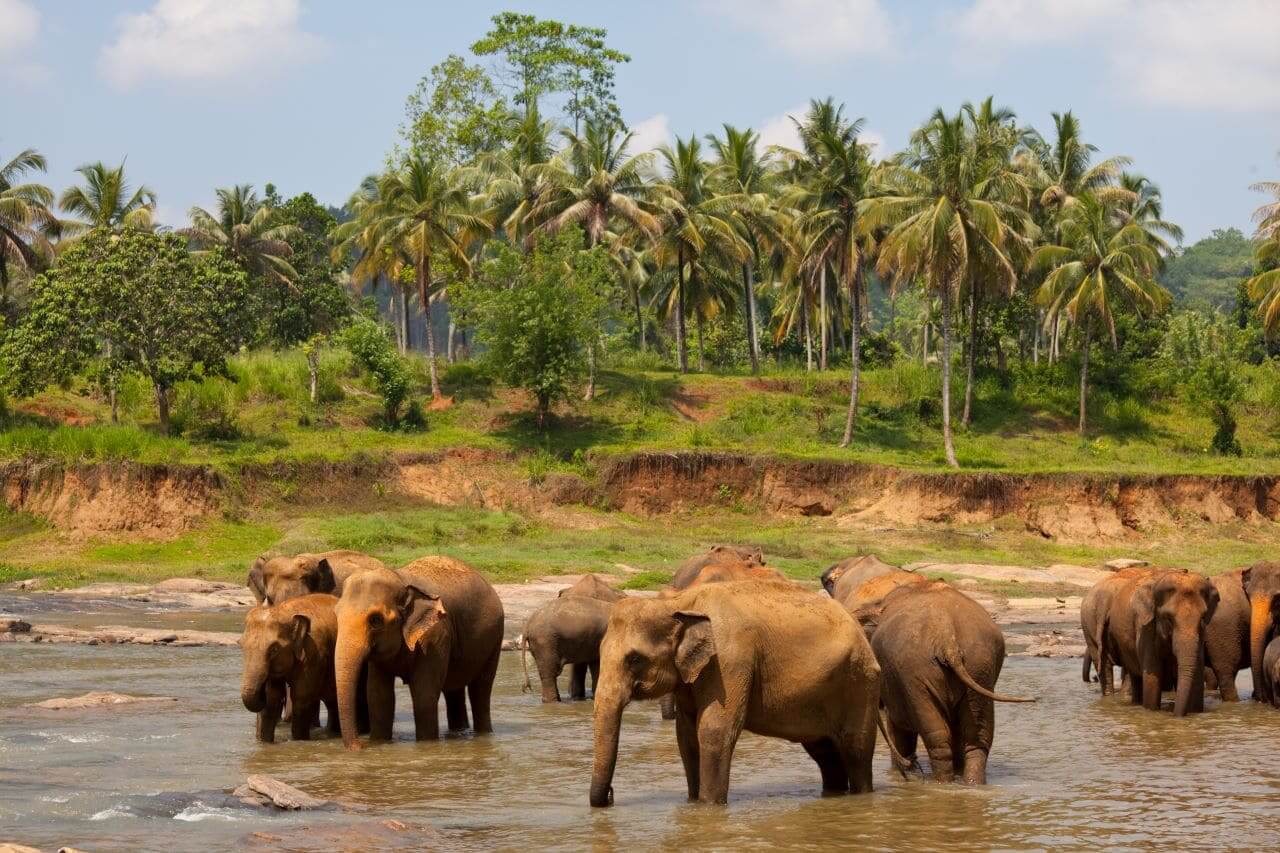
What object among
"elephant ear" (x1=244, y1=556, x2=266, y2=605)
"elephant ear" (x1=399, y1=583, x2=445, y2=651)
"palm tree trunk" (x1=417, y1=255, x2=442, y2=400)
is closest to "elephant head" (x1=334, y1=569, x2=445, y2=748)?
"elephant ear" (x1=399, y1=583, x2=445, y2=651)

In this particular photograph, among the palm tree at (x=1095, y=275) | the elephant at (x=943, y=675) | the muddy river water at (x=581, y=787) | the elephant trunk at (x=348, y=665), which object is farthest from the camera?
the palm tree at (x=1095, y=275)

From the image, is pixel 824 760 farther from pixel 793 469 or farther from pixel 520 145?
pixel 520 145

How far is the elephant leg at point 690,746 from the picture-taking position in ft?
38.1

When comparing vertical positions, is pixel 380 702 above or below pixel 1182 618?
below

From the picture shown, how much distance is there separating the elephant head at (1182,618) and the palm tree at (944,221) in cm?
3084

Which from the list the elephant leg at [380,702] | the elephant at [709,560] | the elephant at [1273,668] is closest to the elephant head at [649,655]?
the elephant leg at [380,702]

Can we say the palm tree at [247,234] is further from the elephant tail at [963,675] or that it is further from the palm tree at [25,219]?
the elephant tail at [963,675]

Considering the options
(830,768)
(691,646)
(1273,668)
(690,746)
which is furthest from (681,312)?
(691,646)

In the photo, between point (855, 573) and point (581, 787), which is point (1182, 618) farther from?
point (581, 787)

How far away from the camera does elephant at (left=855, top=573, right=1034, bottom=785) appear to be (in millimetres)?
12508

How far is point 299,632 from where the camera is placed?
574 inches

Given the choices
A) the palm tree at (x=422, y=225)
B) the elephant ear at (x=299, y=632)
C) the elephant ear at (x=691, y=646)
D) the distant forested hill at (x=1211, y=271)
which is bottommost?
the elephant ear at (x=299, y=632)

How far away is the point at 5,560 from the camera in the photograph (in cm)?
4028

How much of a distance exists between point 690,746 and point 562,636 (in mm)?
7110
